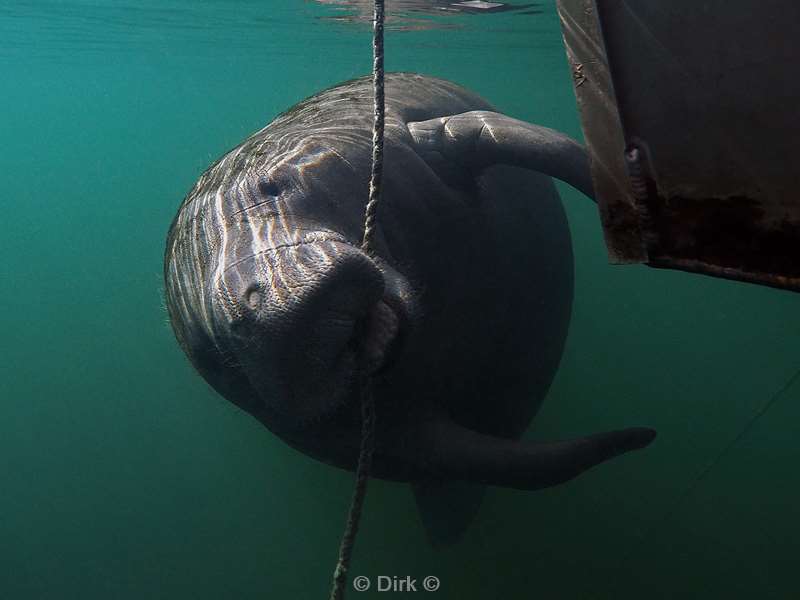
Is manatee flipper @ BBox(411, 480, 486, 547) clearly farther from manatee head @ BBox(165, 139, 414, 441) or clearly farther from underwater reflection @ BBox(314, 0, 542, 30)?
underwater reflection @ BBox(314, 0, 542, 30)

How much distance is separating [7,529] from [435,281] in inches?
493

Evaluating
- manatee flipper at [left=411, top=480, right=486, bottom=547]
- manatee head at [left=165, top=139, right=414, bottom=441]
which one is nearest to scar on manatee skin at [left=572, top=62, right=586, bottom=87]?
manatee head at [left=165, top=139, right=414, bottom=441]

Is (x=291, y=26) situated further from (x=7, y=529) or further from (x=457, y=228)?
(x=457, y=228)

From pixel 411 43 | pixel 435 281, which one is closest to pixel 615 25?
pixel 435 281

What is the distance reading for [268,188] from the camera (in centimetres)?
286

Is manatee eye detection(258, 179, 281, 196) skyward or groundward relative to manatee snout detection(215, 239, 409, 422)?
skyward

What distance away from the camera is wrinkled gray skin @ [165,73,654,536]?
7.72ft

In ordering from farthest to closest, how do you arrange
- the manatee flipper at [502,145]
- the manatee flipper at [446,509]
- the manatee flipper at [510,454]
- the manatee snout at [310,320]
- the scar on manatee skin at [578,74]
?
the manatee flipper at [446,509], the manatee flipper at [502,145], the manatee flipper at [510,454], the manatee snout at [310,320], the scar on manatee skin at [578,74]

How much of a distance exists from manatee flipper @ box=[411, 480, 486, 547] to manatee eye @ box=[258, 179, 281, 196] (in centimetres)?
330

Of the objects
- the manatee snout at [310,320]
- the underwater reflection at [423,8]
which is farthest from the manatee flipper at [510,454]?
the underwater reflection at [423,8]

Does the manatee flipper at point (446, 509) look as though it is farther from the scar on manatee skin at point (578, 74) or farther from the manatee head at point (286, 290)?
the scar on manatee skin at point (578, 74)

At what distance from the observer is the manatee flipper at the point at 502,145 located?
3275mm

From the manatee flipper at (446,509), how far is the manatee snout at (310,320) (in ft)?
10.2

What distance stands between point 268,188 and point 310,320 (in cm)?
91
